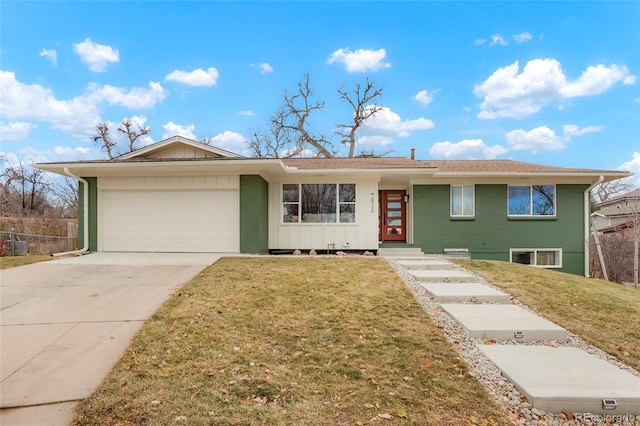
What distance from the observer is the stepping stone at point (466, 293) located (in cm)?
536

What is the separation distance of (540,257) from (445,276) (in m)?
7.05

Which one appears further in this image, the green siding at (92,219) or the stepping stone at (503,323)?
the green siding at (92,219)

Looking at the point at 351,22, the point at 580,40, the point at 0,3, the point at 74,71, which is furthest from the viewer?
the point at 74,71

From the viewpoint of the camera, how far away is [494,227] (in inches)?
451

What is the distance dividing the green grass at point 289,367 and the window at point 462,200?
24.2 ft

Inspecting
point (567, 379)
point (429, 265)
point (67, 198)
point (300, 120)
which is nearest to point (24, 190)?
point (67, 198)

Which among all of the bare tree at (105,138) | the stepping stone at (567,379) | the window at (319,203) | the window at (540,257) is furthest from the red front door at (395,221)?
the bare tree at (105,138)

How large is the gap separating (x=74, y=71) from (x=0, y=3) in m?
8.24

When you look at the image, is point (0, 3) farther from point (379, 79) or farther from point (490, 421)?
point (379, 79)

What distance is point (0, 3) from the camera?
682 cm

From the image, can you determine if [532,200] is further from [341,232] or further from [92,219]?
[92,219]

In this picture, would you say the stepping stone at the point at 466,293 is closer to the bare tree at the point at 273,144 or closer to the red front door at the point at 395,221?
the red front door at the point at 395,221

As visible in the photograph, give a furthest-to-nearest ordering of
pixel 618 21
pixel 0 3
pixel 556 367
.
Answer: pixel 618 21 → pixel 0 3 → pixel 556 367

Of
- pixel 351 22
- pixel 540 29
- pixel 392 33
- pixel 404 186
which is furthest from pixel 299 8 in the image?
pixel 540 29
